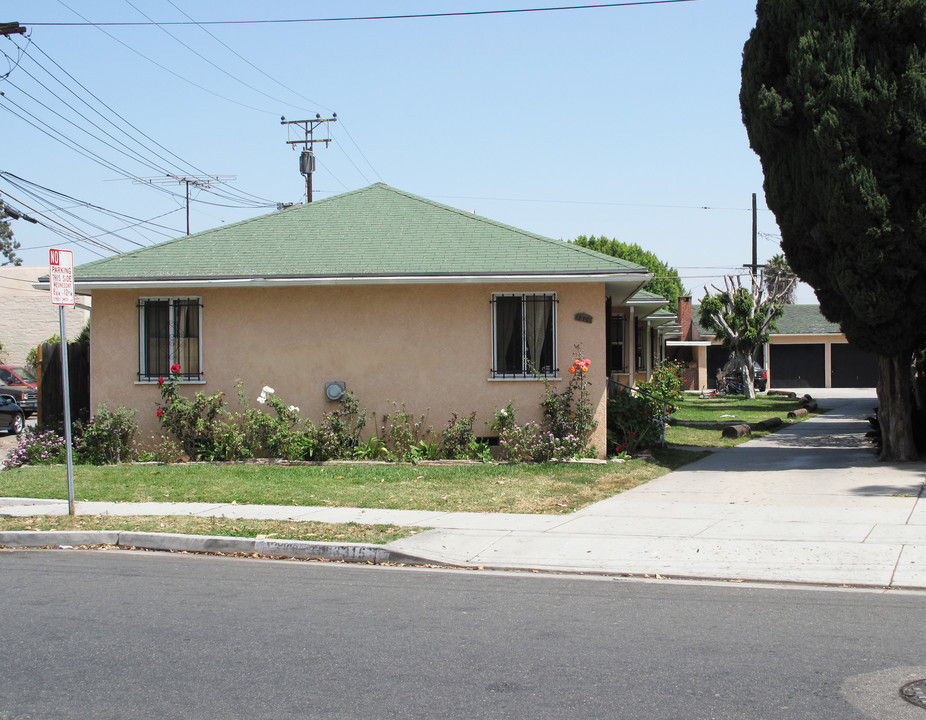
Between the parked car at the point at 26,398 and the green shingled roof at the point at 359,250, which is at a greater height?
the green shingled roof at the point at 359,250

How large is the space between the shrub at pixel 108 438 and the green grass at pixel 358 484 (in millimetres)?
525

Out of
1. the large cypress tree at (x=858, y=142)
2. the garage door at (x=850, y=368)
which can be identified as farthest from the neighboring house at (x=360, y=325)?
the garage door at (x=850, y=368)

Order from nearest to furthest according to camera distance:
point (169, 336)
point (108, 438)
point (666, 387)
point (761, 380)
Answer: point (108, 438)
point (169, 336)
point (666, 387)
point (761, 380)

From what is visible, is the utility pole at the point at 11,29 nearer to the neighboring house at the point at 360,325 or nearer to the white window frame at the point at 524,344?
the neighboring house at the point at 360,325

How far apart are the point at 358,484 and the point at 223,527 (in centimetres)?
312

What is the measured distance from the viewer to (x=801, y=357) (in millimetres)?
48938

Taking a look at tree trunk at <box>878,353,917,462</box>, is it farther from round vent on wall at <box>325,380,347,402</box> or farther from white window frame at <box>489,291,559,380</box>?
round vent on wall at <box>325,380,347,402</box>

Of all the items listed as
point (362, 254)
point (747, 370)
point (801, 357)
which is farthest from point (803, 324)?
point (362, 254)

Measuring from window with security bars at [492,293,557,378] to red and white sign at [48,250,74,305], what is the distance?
6.87m

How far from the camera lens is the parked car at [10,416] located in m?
23.4

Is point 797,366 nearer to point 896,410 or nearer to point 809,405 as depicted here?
point 809,405

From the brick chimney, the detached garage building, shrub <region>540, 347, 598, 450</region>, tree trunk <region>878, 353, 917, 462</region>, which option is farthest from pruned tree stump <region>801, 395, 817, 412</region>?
shrub <region>540, 347, 598, 450</region>

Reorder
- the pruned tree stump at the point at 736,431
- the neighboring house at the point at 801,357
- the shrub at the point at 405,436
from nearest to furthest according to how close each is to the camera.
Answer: the shrub at the point at 405,436, the pruned tree stump at the point at 736,431, the neighboring house at the point at 801,357

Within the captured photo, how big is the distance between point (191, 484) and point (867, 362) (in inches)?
1724
